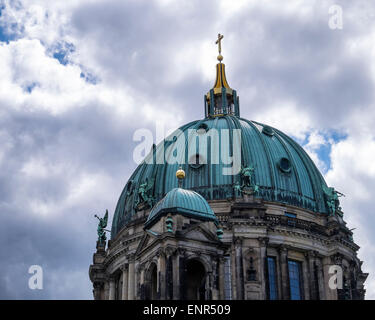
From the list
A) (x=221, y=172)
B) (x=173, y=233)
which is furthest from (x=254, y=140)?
(x=173, y=233)

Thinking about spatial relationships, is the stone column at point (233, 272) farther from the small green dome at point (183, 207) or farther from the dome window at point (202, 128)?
the small green dome at point (183, 207)

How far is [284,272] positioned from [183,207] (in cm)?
1537

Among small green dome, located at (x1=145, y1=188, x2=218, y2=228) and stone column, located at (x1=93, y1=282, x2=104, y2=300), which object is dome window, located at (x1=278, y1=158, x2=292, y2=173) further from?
small green dome, located at (x1=145, y1=188, x2=218, y2=228)

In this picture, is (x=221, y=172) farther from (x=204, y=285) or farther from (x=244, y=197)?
(x=204, y=285)

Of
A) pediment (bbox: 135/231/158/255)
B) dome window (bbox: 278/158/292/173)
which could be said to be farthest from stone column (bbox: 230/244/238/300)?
pediment (bbox: 135/231/158/255)

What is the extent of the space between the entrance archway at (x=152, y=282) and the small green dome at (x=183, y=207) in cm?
247

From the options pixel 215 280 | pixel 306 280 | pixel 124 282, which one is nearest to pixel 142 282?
pixel 215 280

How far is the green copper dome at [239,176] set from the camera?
2309 inches

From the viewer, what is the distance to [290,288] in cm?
5597

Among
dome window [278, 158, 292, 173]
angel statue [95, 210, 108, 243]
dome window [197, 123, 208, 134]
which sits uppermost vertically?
dome window [197, 123, 208, 134]

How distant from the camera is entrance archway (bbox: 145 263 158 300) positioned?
138 ft

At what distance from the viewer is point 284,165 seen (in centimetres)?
6047

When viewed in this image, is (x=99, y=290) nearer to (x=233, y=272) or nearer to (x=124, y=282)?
(x=124, y=282)

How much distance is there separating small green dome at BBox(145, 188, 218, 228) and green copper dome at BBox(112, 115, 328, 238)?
14.0 metres
